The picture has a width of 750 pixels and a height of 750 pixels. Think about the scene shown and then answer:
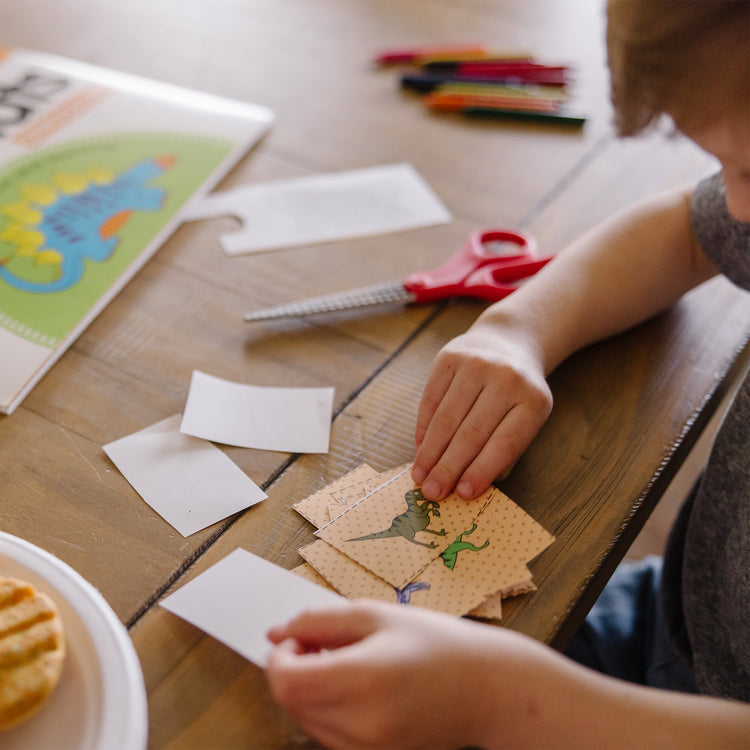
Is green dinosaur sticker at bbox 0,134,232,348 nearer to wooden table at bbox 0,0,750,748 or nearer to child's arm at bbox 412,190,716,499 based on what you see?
wooden table at bbox 0,0,750,748

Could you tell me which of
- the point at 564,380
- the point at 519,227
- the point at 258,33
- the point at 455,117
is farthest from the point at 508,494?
the point at 258,33

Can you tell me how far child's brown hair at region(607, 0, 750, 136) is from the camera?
18.0 inches

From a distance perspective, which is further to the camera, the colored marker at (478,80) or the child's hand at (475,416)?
the colored marker at (478,80)

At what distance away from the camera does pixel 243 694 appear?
46 centimetres

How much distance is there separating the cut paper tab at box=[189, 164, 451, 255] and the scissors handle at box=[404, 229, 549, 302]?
0.07m

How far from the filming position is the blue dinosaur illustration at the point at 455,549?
1.75 ft

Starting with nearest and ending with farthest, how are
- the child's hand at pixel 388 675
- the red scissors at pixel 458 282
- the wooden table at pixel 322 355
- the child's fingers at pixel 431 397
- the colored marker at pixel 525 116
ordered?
the child's hand at pixel 388 675
the wooden table at pixel 322 355
the child's fingers at pixel 431 397
the red scissors at pixel 458 282
the colored marker at pixel 525 116

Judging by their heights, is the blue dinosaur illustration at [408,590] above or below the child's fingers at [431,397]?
below

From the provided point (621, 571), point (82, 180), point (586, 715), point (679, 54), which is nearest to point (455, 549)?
point (586, 715)

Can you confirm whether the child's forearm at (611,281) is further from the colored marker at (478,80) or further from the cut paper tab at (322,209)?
the colored marker at (478,80)

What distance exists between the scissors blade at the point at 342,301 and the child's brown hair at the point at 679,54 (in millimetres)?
296

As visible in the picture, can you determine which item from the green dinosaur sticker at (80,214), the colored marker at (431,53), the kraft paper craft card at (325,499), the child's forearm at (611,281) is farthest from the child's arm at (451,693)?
the colored marker at (431,53)

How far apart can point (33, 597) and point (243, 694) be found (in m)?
0.14

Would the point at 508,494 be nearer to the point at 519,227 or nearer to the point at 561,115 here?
the point at 519,227
